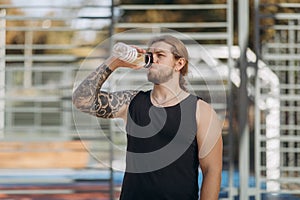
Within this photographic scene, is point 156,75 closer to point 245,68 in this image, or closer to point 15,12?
point 245,68

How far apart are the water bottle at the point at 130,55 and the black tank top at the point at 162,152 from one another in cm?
21

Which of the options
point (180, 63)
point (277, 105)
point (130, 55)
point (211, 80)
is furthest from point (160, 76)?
point (277, 105)

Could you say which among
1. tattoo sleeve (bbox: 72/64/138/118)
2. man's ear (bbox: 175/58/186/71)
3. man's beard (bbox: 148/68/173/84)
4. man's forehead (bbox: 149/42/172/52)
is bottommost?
tattoo sleeve (bbox: 72/64/138/118)

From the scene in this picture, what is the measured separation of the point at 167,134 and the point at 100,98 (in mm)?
311

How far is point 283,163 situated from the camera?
27.8 ft

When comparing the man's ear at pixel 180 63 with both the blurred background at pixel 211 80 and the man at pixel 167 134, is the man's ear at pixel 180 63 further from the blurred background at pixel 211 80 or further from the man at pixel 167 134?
the blurred background at pixel 211 80

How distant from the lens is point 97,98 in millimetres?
2705

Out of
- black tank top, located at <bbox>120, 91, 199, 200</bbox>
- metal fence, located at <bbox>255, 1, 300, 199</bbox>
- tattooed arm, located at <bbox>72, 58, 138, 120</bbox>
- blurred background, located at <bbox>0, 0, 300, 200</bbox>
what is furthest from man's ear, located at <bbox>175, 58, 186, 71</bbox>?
metal fence, located at <bbox>255, 1, 300, 199</bbox>

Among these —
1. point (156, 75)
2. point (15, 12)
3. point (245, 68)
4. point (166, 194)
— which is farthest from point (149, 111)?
point (15, 12)

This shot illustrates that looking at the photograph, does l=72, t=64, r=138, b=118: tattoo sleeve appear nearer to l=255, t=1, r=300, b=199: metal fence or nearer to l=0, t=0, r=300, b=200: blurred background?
l=0, t=0, r=300, b=200: blurred background

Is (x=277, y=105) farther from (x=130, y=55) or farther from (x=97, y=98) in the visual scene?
(x=130, y=55)

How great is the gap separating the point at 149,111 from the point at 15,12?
15.7 metres

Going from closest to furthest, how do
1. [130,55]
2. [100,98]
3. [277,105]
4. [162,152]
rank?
[130,55]
[162,152]
[100,98]
[277,105]

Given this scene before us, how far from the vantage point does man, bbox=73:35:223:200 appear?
2.63 m
